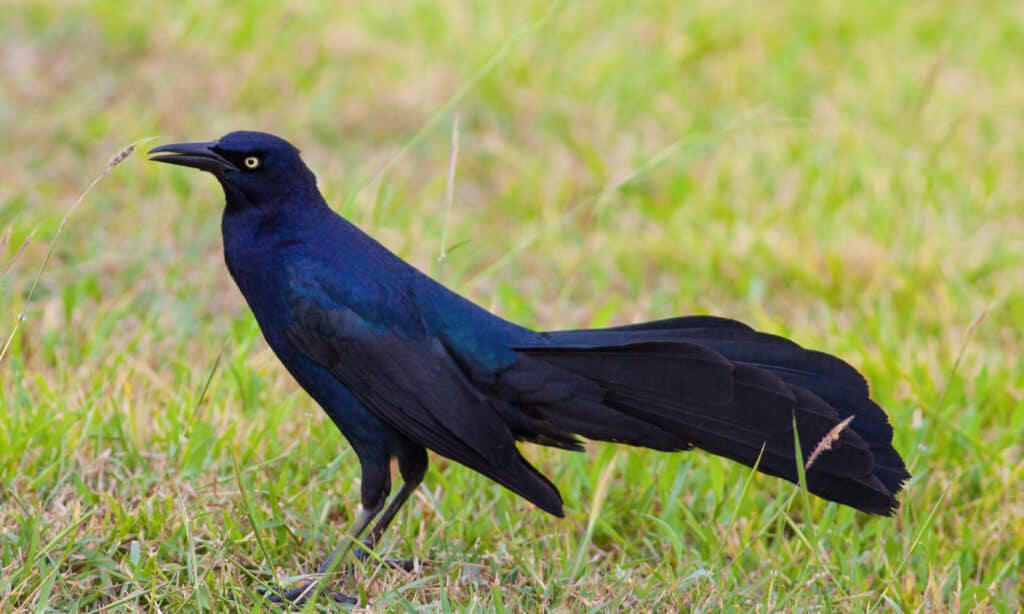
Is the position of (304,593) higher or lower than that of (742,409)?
lower

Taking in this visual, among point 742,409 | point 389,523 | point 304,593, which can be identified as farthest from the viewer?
point 389,523

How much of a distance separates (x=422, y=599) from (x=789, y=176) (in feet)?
12.6

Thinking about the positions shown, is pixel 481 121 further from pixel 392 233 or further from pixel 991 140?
pixel 991 140

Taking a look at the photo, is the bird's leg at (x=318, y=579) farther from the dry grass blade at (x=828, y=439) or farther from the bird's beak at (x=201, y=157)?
the dry grass blade at (x=828, y=439)

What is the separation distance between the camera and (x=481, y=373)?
332 centimetres

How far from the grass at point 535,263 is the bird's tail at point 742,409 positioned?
0.14 m

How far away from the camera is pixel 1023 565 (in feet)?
12.5

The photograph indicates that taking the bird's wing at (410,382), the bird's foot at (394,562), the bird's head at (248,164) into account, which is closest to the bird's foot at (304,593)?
the bird's foot at (394,562)

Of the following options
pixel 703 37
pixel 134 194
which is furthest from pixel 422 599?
pixel 703 37

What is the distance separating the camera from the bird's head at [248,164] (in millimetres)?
3412

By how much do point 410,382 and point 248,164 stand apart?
0.73 meters

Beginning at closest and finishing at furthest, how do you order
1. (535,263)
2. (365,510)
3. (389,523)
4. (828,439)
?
(828,439)
(365,510)
(389,523)
(535,263)

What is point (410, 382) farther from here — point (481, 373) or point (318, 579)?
point (318, 579)

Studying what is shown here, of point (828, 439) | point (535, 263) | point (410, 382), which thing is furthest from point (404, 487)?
point (535, 263)
